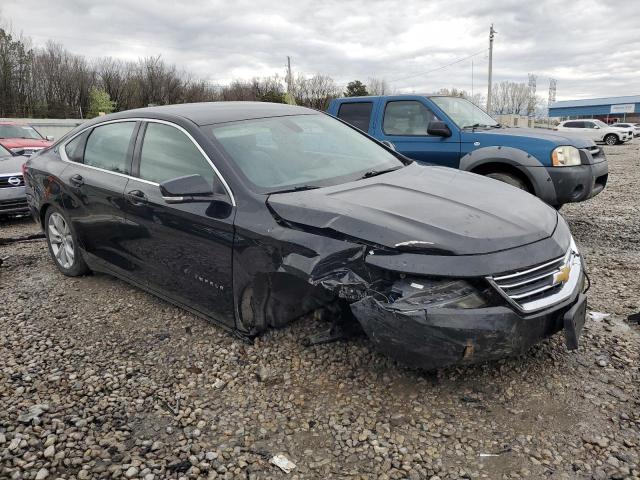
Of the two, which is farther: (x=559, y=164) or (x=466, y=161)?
(x=466, y=161)

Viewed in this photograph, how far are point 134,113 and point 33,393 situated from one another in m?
2.29

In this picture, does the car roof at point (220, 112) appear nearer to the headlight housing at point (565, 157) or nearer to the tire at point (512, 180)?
the tire at point (512, 180)

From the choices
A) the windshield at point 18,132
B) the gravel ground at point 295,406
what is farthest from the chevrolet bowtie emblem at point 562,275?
the windshield at point 18,132

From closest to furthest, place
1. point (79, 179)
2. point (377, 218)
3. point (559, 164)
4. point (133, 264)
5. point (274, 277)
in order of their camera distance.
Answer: point (377, 218)
point (274, 277)
point (133, 264)
point (79, 179)
point (559, 164)

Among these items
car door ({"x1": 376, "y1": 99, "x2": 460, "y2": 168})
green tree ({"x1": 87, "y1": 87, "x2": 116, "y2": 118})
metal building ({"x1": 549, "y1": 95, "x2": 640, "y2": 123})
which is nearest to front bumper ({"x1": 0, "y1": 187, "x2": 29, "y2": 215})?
car door ({"x1": 376, "y1": 99, "x2": 460, "y2": 168})

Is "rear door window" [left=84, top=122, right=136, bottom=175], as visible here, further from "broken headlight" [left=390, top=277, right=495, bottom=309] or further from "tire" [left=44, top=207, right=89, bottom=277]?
"broken headlight" [left=390, top=277, right=495, bottom=309]

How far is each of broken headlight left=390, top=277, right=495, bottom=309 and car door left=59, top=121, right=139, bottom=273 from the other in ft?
7.97

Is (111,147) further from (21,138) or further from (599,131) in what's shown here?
(599,131)

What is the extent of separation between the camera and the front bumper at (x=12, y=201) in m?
7.36

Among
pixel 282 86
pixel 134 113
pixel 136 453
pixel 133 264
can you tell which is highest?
pixel 282 86

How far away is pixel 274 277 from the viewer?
2.95m

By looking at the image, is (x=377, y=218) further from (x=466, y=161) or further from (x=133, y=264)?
(x=466, y=161)

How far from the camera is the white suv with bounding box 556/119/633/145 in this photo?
31486mm

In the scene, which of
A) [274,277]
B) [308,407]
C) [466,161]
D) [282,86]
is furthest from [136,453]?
[282,86]
